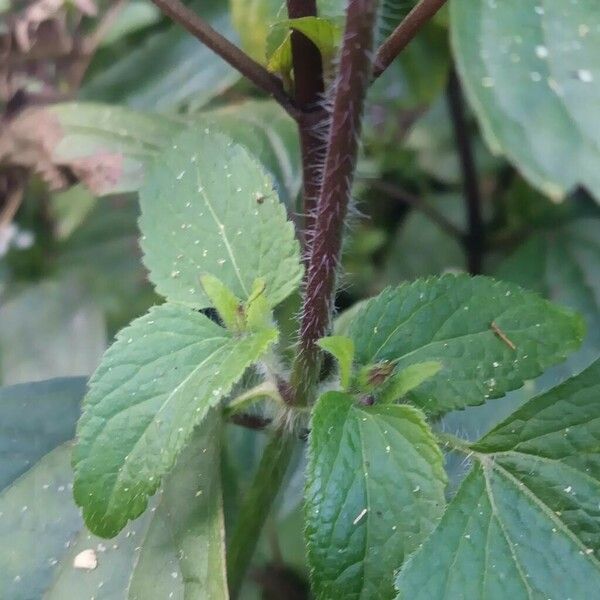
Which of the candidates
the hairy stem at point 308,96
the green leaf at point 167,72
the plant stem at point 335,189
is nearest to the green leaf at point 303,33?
the hairy stem at point 308,96

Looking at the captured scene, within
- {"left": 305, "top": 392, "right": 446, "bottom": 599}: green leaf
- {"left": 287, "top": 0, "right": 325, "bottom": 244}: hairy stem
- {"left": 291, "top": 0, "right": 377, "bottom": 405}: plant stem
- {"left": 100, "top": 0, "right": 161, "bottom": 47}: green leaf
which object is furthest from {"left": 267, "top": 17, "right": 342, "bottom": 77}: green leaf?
{"left": 100, "top": 0, "right": 161, "bottom": 47}: green leaf

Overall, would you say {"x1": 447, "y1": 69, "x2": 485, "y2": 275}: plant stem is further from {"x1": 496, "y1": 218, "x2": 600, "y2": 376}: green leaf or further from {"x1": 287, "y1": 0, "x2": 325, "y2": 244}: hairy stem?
{"x1": 287, "y1": 0, "x2": 325, "y2": 244}: hairy stem


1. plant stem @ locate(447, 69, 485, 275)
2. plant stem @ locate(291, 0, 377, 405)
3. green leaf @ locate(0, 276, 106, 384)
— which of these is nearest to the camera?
plant stem @ locate(291, 0, 377, 405)

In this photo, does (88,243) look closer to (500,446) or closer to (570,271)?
(570,271)

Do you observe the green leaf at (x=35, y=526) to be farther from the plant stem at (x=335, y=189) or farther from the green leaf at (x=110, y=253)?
the green leaf at (x=110, y=253)

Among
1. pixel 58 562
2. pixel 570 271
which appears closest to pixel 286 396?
pixel 58 562

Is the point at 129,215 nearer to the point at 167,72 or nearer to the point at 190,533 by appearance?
the point at 167,72

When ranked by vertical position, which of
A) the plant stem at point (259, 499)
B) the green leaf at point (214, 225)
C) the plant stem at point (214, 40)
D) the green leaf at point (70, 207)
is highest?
the plant stem at point (214, 40)
